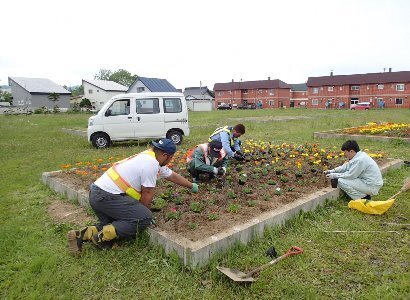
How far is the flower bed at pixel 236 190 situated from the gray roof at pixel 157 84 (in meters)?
44.7

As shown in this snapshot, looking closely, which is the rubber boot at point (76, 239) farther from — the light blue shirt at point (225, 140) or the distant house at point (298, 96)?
the distant house at point (298, 96)

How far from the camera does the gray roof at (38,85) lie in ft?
166

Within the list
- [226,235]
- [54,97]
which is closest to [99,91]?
[54,97]

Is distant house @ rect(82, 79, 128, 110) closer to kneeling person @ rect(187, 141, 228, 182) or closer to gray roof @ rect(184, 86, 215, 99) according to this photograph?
gray roof @ rect(184, 86, 215, 99)

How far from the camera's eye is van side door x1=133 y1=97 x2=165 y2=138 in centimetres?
1182

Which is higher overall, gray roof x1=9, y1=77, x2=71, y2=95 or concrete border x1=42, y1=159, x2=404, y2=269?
gray roof x1=9, y1=77, x2=71, y2=95

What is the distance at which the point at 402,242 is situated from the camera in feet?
13.1

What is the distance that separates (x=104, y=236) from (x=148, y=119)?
27.7 ft

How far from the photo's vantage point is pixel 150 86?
5100 cm

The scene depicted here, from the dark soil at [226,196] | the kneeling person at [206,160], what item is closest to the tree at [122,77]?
the dark soil at [226,196]

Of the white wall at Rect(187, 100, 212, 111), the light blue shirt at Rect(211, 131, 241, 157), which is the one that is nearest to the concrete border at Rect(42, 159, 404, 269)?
the light blue shirt at Rect(211, 131, 241, 157)

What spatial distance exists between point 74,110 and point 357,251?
47006mm

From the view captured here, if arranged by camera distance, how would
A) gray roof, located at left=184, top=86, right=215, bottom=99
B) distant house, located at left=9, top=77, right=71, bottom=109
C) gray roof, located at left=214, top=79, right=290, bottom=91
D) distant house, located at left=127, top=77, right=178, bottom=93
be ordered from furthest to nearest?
gray roof, located at left=184, top=86, right=215, bottom=99, gray roof, located at left=214, top=79, right=290, bottom=91, distant house, located at left=127, top=77, right=178, bottom=93, distant house, located at left=9, top=77, right=71, bottom=109

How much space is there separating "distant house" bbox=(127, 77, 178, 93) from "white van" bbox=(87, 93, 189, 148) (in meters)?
Answer: 40.0
